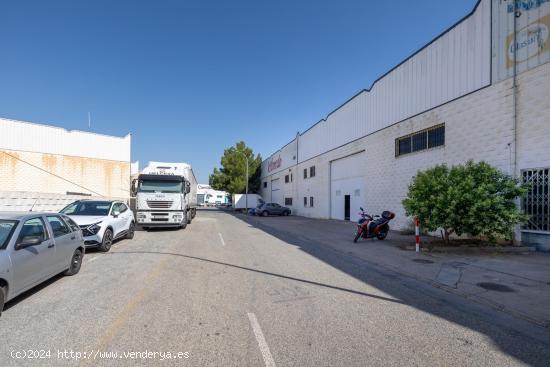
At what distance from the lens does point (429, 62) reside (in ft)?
49.4

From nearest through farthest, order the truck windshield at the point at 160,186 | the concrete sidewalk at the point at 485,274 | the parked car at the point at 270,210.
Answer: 1. the concrete sidewalk at the point at 485,274
2. the truck windshield at the point at 160,186
3. the parked car at the point at 270,210

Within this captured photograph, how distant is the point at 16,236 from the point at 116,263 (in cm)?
337

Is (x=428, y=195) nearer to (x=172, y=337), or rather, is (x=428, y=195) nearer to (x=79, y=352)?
(x=172, y=337)

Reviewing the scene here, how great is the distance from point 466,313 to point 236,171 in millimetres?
48238

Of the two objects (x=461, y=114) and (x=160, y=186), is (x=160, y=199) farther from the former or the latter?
(x=461, y=114)

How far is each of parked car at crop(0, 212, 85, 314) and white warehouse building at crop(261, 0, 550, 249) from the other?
14.1 m

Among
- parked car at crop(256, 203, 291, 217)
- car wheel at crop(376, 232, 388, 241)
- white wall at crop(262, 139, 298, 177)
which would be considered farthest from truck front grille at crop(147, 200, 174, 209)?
white wall at crop(262, 139, 298, 177)

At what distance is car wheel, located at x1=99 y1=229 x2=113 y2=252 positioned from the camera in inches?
364

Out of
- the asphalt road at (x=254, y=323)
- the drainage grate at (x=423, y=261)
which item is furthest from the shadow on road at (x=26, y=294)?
the drainage grate at (x=423, y=261)

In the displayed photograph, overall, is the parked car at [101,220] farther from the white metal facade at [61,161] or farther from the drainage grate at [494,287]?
the white metal facade at [61,161]

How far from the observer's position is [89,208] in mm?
10594

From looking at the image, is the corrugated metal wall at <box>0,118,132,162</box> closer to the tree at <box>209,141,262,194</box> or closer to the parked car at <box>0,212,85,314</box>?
the tree at <box>209,141,262,194</box>

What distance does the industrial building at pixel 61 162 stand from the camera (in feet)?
79.6

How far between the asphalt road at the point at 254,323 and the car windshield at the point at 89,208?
3.99 metres
